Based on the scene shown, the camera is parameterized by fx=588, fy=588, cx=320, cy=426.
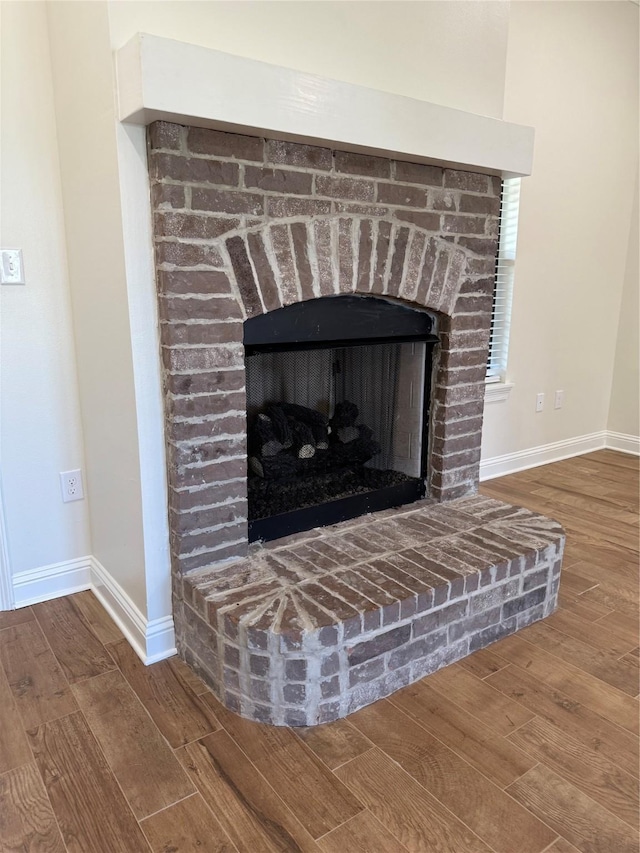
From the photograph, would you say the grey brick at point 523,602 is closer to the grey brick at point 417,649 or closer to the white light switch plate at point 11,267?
the grey brick at point 417,649

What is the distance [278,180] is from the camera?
67.6 inches

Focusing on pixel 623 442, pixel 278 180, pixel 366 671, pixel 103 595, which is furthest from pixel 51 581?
pixel 623 442

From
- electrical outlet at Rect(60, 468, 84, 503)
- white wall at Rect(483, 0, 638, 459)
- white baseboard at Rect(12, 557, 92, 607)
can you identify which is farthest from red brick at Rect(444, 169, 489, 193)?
white baseboard at Rect(12, 557, 92, 607)

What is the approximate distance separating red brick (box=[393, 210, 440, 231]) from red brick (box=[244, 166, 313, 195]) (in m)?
0.38

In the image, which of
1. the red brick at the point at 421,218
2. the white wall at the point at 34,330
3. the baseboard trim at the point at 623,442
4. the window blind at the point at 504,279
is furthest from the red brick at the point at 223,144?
the baseboard trim at the point at 623,442

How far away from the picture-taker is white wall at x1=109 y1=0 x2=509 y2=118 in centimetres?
155

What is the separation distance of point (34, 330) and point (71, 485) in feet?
1.92

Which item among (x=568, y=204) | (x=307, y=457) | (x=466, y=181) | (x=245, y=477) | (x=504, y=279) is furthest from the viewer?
(x=568, y=204)

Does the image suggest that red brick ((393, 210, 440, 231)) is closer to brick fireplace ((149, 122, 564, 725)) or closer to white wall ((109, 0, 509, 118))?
brick fireplace ((149, 122, 564, 725))

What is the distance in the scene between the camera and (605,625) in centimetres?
208

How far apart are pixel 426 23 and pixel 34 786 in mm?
2512

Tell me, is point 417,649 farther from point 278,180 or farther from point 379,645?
point 278,180

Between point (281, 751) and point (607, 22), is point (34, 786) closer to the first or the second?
point (281, 751)

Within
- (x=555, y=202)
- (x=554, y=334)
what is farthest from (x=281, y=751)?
(x=555, y=202)
